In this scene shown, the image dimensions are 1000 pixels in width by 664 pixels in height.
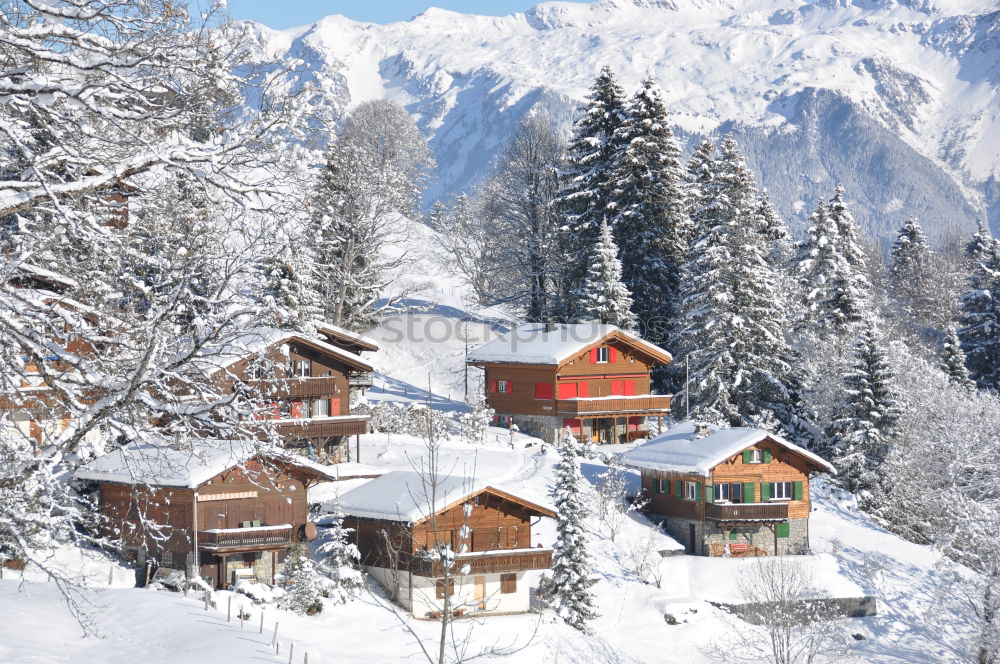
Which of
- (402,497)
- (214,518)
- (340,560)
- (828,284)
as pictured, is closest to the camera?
(340,560)

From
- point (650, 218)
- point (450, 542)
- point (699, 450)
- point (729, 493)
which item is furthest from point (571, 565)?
point (650, 218)

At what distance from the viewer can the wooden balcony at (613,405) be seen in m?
57.3

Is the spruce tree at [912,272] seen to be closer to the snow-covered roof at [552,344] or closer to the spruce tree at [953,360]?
the spruce tree at [953,360]

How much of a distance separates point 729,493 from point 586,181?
82.8 ft

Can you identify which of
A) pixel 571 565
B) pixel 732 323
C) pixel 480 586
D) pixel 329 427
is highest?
pixel 732 323

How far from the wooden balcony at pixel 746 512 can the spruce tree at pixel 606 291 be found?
50.7 ft

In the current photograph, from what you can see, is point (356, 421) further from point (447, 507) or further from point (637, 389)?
point (637, 389)

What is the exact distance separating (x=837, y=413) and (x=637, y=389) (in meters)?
11.0

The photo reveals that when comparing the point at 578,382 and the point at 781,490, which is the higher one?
the point at 578,382

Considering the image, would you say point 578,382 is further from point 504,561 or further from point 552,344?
point 504,561

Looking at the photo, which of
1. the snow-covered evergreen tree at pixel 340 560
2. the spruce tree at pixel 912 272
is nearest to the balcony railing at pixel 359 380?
the snow-covered evergreen tree at pixel 340 560

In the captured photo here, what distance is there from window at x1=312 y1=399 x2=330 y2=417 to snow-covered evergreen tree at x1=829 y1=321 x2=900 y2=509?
26187mm

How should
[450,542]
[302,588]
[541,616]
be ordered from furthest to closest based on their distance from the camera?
[450,542], [541,616], [302,588]

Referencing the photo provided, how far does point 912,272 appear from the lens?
9800cm
